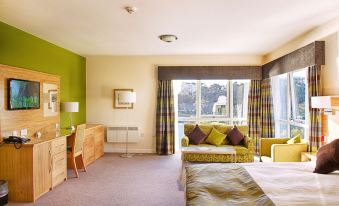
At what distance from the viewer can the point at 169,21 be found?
3.58 meters

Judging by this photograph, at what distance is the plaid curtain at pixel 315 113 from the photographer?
12.3ft

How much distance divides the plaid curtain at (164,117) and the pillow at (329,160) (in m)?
3.86

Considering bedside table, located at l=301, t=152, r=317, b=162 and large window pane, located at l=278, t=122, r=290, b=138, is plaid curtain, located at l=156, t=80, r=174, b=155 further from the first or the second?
bedside table, located at l=301, t=152, r=317, b=162

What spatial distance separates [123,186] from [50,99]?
2.23 meters

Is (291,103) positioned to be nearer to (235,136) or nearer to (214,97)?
(235,136)

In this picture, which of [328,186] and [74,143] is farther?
[74,143]

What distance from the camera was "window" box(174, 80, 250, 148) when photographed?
6.46m

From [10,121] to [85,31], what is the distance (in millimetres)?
1824

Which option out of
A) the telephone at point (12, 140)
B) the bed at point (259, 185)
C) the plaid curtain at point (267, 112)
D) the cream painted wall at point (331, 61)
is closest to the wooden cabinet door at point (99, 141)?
the telephone at point (12, 140)

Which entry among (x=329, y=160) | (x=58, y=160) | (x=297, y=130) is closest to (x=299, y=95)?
(x=297, y=130)

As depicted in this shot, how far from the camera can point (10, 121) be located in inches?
142

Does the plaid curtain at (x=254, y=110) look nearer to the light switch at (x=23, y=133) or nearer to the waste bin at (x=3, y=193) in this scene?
the light switch at (x=23, y=133)

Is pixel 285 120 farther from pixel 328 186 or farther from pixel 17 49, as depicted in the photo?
pixel 17 49

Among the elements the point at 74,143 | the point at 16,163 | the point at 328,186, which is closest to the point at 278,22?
the point at 328,186
